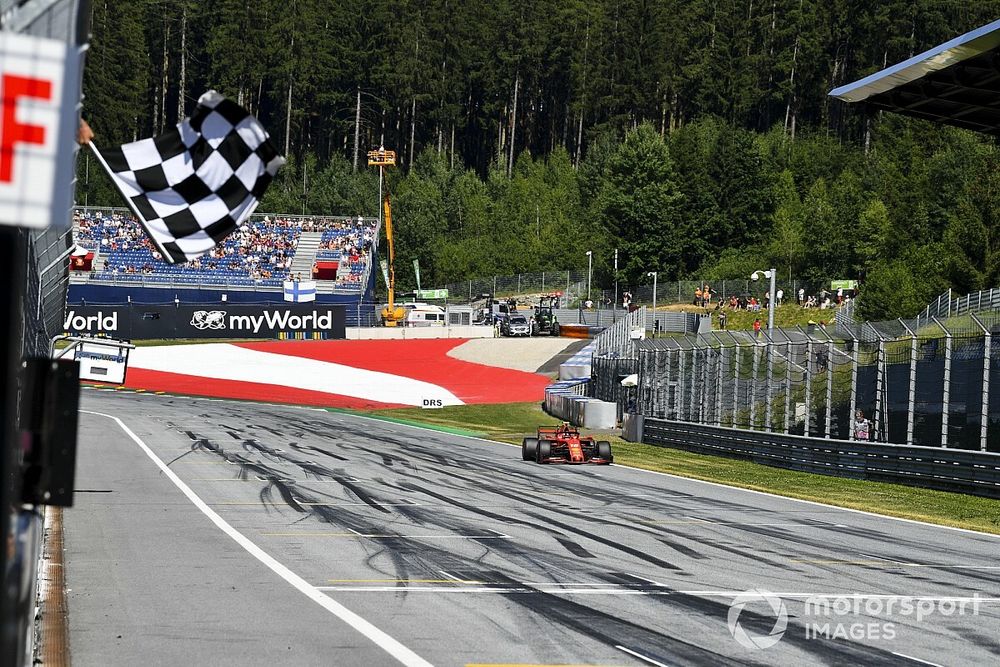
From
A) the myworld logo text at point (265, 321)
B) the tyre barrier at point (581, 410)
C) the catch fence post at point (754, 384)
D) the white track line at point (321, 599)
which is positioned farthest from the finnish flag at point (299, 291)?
the white track line at point (321, 599)

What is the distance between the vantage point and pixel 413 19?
408 feet

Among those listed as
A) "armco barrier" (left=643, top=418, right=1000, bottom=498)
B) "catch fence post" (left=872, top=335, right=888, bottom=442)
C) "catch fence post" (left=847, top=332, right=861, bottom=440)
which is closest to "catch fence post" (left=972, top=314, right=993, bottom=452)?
"armco barrier" (left=643, top=418, right=1000, bottom=498)

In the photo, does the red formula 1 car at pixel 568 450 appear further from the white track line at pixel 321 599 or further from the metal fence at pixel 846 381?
the white track line at pixel 321 599

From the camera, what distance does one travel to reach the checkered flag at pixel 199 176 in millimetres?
5809

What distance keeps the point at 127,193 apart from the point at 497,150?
131733mm

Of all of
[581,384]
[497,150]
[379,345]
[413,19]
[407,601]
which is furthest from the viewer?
[497,150]

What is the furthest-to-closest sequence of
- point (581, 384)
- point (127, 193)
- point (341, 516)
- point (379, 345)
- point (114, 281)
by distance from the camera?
point (114, 281), point (379, 345), point (581, 384), point (341, 516), point (127, 193)

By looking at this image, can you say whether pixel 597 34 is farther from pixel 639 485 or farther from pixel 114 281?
pixel 639 485

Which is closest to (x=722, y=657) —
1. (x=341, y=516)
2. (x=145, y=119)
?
(x=341, y=516)

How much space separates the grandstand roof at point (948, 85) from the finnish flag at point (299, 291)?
47.1 m

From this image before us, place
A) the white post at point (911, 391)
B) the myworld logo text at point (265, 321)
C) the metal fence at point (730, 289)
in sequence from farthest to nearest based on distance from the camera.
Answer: the metal fence at point (730, 289) → the myworld logo text at point (265, 321) → the white post at point (911, 391)

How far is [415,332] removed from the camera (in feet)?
227

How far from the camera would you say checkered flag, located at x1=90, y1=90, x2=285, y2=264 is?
5.81 metres

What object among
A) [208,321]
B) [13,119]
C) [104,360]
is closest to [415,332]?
[208,321]
